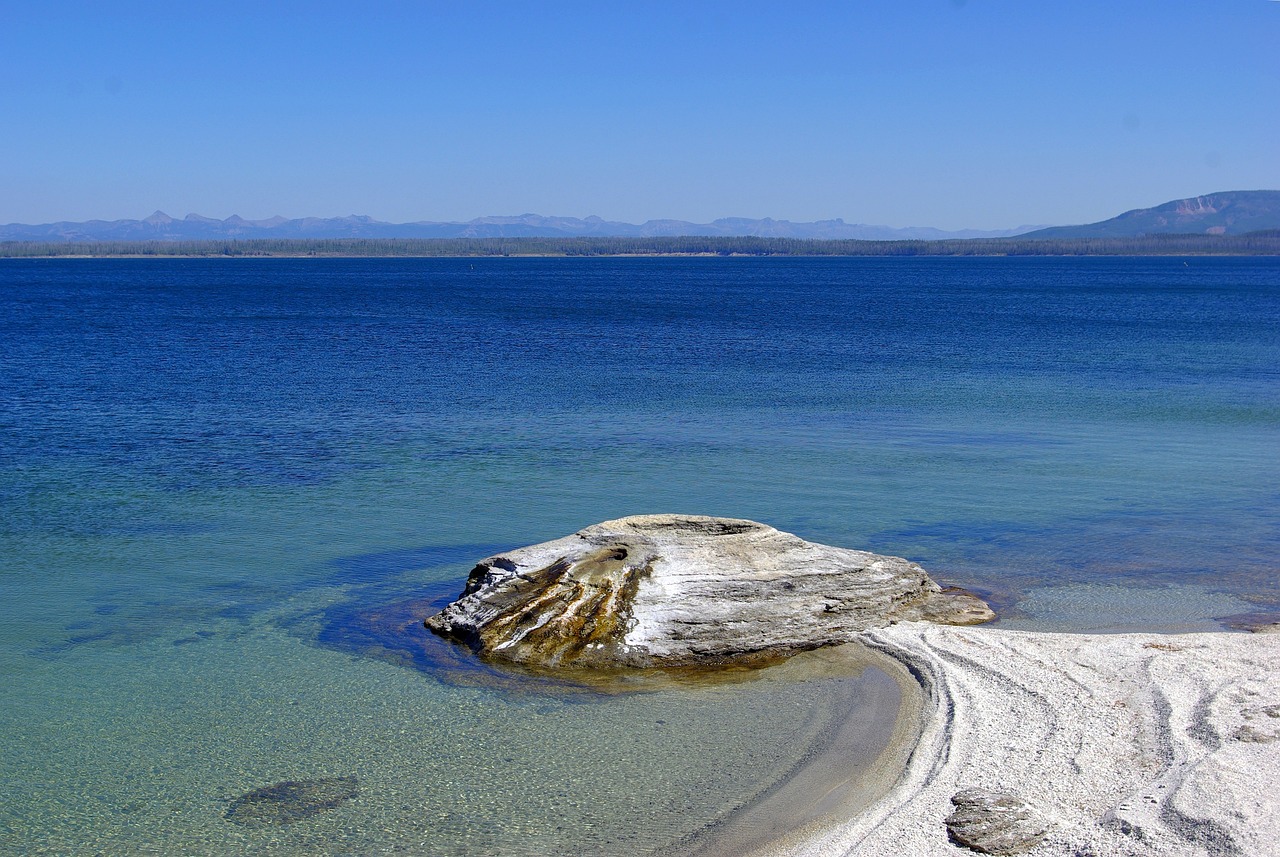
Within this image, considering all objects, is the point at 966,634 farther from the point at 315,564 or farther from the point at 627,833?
the point at 315,564

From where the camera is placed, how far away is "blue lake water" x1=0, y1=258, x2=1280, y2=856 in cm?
969

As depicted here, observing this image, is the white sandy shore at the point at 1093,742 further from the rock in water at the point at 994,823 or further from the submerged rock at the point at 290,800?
the submerged rock at the point at 290,800

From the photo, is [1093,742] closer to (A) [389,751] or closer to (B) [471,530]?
(A) [389,751]

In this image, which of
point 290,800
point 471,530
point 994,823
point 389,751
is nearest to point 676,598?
point 389,751

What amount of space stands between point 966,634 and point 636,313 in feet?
211

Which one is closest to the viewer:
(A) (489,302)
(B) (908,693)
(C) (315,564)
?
(B) (908,693)

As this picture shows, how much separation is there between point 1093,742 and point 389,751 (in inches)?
255

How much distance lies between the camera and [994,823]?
8.30 metres

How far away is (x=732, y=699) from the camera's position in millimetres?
11500

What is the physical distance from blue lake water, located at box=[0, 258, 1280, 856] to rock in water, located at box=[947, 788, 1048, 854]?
6.09ft

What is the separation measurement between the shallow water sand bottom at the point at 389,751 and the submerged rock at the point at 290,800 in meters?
0.11

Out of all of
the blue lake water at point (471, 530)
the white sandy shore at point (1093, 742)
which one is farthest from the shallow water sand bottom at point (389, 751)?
the white sandy shore at point (1093, 742)

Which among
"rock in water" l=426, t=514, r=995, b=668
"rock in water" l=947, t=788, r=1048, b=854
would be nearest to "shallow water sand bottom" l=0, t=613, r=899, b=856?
"rock in water" l=426, t=514, r=995, b=668

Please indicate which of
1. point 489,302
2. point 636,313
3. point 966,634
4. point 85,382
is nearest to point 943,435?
point 966,634
